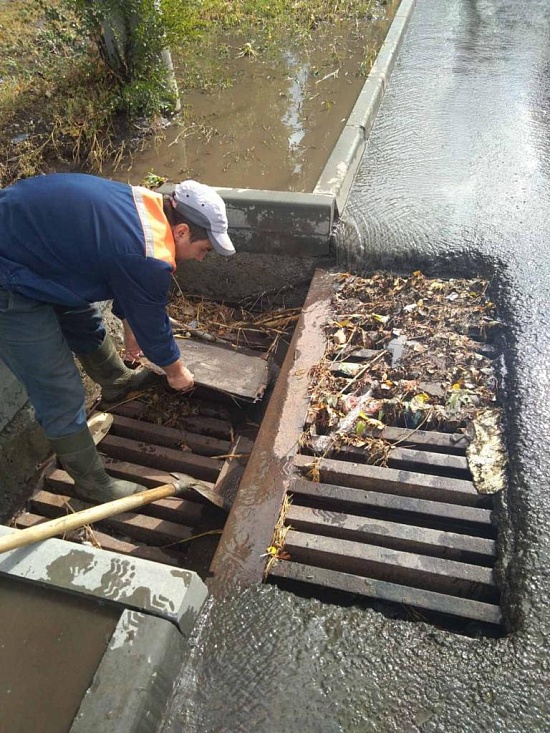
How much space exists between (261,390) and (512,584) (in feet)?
5.78

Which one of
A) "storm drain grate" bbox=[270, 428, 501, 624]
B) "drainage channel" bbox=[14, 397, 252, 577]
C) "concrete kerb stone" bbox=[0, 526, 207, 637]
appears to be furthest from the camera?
"drainage channel" bbox=[14, 397, 252, 577]

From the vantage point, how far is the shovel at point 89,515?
1999 mm

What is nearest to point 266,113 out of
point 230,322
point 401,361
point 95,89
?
point 95,89

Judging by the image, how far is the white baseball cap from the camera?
2.34 meters

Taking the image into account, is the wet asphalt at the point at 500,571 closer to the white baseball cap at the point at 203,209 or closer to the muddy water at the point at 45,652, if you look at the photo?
the muddy water at the point at 45,652

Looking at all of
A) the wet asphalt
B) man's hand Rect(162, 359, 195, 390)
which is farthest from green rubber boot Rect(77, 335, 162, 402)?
the wet asphalt

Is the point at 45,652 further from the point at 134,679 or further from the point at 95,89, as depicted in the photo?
the point at 95,89

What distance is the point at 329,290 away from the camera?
3604 mm

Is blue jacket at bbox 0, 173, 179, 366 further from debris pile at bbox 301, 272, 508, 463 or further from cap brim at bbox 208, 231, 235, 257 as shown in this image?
debris pile at bbox 301, 272, 508, 463

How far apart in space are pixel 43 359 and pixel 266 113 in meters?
4.34

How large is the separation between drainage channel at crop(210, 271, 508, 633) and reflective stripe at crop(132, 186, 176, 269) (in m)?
1.05

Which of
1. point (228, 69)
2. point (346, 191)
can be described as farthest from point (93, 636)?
point (228, 69)

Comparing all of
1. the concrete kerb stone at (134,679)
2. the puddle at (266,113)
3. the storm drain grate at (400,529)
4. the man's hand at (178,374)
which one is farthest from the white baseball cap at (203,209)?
the puddle at (266,113)

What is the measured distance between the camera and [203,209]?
2.34 meters
